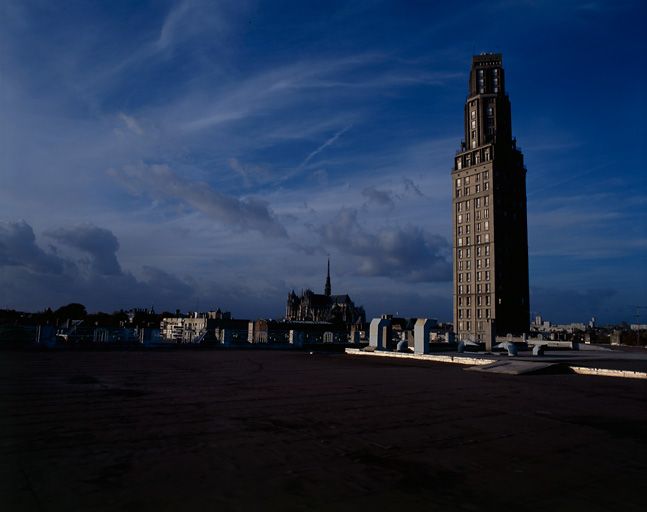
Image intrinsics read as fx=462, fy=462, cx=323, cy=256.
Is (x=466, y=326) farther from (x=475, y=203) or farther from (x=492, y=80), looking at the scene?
(x=492, y=80)

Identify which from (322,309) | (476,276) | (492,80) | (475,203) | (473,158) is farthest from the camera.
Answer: (322,309)

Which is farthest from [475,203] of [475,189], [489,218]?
[489,218]

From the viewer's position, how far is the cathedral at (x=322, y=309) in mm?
173750

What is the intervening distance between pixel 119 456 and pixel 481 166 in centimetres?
10177

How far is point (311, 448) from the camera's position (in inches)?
264

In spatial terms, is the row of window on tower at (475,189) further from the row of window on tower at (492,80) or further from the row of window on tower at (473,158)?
the row of window on tower at (492,80)

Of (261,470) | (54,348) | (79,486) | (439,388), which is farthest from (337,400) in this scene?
(54,348)

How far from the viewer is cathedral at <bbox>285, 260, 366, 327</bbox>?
173750 millimetres

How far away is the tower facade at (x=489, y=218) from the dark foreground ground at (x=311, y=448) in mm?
84749

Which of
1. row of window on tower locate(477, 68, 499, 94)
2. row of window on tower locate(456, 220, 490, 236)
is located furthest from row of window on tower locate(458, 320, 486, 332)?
row of window on tower locate(477, 68, 499, 94)

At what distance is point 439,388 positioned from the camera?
13.8 metres

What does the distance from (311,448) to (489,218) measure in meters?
96.0

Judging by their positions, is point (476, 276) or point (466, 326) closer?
point (466, 326)

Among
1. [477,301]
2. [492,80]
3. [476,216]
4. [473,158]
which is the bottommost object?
[477,301]
